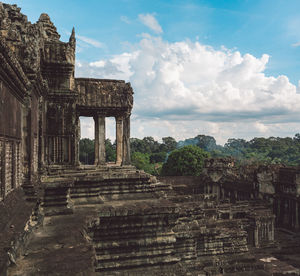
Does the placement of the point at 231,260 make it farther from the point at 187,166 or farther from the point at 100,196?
the point at 187,166

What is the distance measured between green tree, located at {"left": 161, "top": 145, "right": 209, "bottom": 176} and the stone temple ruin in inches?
1058

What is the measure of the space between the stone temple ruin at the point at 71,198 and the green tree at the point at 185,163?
26.9 m

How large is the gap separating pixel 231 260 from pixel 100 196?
4.65 metres

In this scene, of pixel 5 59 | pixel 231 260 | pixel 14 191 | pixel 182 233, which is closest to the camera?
pixel 5 59

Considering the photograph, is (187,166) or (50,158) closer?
(50,158)

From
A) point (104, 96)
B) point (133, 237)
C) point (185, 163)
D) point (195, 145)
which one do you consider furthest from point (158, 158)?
point (133, 237)

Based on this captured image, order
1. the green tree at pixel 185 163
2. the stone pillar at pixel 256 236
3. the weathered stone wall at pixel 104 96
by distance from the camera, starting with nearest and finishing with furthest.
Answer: the weathered stone wall at pixel 104 96
the stone pillar at pixel 256 236
the green tree at pixel 185 163

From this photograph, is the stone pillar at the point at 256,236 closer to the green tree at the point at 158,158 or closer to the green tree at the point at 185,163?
the green tree at the point at 185,163

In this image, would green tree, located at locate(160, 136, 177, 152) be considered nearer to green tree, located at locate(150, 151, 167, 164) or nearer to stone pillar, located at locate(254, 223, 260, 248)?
green tree, located at locate(150, 151, 167, 164)

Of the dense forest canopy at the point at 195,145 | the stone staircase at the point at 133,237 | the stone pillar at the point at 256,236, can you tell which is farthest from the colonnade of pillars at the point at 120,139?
the dense forest canopy at the point at 195,145

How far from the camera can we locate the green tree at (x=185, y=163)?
42.5m

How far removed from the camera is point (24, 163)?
20.1ft

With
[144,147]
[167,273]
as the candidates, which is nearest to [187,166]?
[167,273]

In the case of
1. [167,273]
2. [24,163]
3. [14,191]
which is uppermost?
[24,163]
